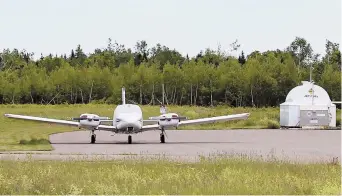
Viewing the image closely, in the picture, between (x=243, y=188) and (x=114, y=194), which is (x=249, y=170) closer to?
(x=243, y=188)

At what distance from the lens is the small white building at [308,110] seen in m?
57.8

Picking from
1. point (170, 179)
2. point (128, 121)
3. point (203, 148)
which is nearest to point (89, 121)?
point (128, 121)

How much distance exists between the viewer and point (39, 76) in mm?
98562

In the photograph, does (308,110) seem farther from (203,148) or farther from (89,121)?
(203,148)

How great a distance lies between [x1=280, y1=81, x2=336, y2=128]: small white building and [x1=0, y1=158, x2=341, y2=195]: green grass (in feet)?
125

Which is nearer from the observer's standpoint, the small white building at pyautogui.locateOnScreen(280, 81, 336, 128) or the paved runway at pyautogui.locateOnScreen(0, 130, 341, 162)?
the paved runway at pyautogui.locateOnScreen(0, 130, 341, 162)

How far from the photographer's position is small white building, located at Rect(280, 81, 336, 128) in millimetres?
57812

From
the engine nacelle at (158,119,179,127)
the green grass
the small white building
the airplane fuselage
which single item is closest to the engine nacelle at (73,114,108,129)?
the airplane fuselage

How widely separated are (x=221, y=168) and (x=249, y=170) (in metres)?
1.11

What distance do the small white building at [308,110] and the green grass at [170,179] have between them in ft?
125

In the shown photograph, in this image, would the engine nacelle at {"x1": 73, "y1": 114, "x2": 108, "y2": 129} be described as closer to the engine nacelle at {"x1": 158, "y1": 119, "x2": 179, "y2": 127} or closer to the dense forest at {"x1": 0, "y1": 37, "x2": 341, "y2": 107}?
the engine nacelle at {"x1": 158, "y1": 119, "x2": 179, "y2": 127}

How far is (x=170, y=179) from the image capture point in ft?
52.4

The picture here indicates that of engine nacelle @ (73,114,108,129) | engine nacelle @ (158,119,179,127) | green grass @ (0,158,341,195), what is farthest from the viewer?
engine nacelle @ (158,119,179,127)

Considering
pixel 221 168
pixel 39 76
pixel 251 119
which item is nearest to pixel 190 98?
pixel 39 76
